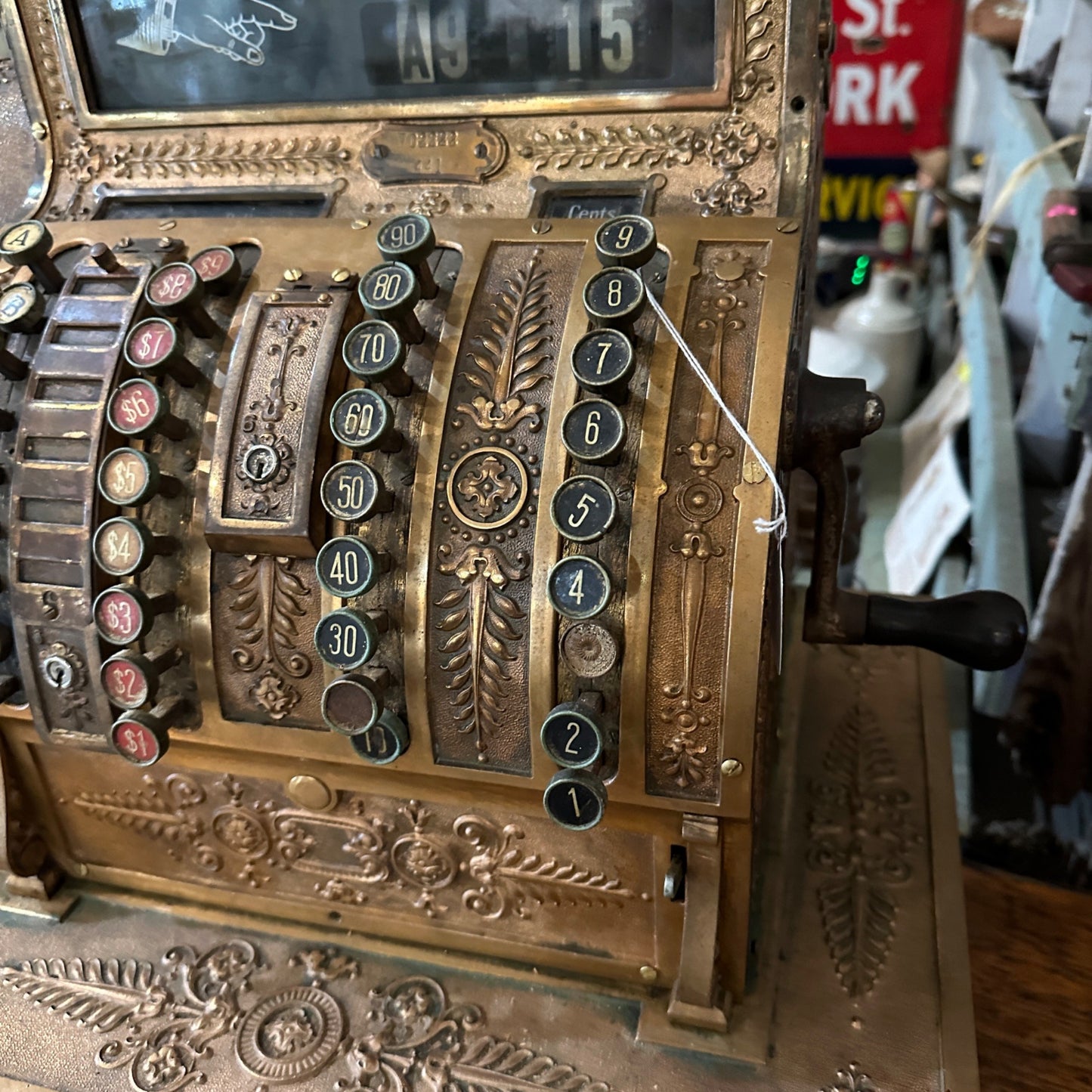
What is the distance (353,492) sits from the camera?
2.69 ft

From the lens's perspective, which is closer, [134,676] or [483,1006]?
[134,676]

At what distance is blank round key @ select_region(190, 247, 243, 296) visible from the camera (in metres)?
0.93

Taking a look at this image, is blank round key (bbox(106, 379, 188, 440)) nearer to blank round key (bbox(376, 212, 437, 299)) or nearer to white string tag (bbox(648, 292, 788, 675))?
blank round key (bbox(376, 212, 437, 299))

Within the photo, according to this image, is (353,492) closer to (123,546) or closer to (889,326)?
(123,546)

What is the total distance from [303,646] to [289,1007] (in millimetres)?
421

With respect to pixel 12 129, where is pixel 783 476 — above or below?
below

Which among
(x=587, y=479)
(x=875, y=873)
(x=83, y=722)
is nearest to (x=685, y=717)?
(x=587, y=479)

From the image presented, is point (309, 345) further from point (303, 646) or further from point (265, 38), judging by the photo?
point (265, 38)

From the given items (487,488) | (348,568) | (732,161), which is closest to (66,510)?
(348,568)

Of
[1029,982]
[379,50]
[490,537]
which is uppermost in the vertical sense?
[379,50]

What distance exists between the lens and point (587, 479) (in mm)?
771

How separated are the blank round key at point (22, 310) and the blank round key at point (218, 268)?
0.17 metres

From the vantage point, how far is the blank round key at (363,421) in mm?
813

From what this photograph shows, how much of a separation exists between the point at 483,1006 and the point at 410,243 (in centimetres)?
80
